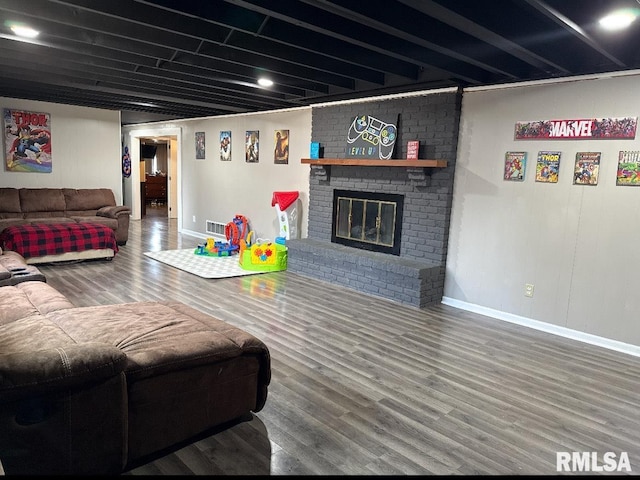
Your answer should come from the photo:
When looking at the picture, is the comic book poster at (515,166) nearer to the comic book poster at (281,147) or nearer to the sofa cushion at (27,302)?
the comic book poster at (281,147)

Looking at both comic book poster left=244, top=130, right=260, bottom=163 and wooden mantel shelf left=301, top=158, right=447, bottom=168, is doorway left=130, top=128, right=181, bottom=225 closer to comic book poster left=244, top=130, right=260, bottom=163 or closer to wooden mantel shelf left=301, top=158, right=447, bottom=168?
comic book poster left=244, top=130, right=260, bottom=163

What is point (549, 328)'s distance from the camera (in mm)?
4062

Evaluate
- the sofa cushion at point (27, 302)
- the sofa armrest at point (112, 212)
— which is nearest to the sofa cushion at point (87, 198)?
the sofa armrest at point (112, 212)

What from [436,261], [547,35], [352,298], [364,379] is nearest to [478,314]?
[436,261]

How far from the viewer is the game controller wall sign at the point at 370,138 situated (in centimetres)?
507

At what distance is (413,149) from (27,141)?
19.9 ft

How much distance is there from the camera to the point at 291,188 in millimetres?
6672


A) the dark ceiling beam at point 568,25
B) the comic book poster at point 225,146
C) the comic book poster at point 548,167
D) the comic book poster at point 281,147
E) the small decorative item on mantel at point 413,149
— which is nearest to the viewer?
the dark ceiling beam at point 568,25

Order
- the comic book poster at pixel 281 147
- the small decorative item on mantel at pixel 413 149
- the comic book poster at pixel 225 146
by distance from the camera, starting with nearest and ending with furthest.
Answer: the small decorative item on mantel at pixel 413 149 → the comic book poster at pixel 281 147 → the comic book poster at pixel 225 146

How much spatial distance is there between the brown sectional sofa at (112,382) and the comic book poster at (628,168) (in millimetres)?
3200

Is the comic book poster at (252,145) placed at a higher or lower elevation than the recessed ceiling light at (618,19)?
lower

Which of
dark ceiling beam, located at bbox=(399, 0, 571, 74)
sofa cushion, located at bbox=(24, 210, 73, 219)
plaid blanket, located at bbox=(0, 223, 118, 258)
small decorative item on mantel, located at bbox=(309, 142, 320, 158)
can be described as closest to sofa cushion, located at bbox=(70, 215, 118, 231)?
sofa cushion, located at bbox=(24, 210, 73, 219)

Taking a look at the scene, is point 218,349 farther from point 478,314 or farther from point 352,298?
point 478,314

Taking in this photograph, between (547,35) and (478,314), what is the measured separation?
2.61 meters
